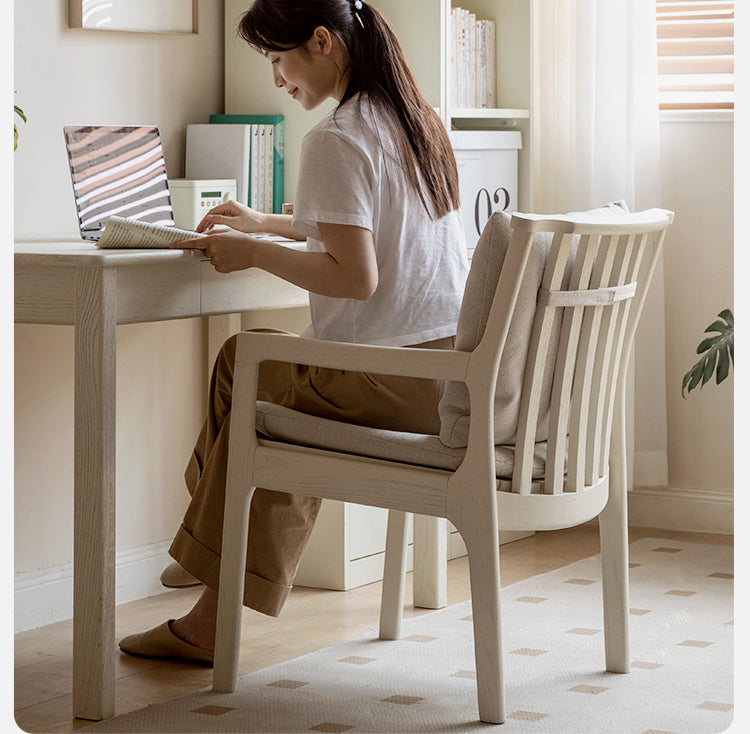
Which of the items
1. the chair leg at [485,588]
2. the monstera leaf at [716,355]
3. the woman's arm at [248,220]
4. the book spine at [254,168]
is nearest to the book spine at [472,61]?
the book spine at [254,168]

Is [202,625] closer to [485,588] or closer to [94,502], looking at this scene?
[94,502]

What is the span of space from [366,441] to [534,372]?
11.6 inches

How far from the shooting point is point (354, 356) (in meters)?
2.08

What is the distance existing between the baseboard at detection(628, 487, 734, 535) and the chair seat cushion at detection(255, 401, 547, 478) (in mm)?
A: 1589

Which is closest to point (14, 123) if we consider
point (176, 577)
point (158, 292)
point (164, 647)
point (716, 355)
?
point (158, 292)

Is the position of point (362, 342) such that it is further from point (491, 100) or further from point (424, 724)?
point (491, 100)

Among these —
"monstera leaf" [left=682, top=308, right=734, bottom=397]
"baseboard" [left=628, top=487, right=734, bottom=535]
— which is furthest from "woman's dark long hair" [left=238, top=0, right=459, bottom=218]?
"baseboard" [left=628, top=487, right=734, bottom=535]

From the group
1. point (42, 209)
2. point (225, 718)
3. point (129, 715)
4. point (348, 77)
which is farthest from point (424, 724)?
point (42, 209)

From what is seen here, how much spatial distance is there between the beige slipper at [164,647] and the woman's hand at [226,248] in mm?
711

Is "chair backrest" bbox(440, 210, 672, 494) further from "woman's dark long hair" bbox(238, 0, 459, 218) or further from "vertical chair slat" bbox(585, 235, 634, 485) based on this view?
"woman's dark long hair" bbox(238, 0, 459, 218)

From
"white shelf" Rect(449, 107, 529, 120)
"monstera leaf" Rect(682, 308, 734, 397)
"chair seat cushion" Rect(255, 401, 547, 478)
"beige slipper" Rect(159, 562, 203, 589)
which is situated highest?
"white shelf" Rect(449, 107, 529, 120)

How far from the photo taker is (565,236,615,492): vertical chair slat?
209cm

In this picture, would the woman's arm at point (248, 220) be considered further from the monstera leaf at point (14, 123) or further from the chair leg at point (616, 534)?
the chair leg at point (616, 534)

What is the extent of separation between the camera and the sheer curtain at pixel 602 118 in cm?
341
